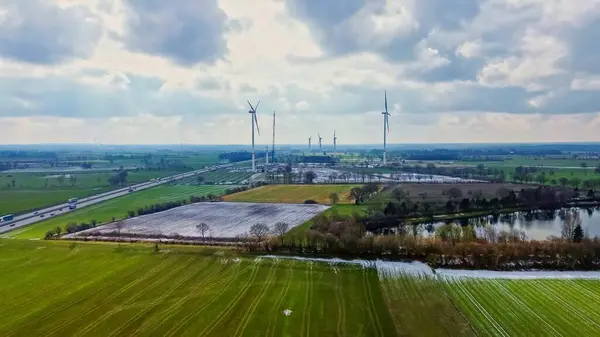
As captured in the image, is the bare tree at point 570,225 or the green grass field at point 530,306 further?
the bare tree at point 570,225

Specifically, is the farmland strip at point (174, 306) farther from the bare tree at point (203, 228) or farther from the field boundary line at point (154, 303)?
the bare tree at point (203, 228)

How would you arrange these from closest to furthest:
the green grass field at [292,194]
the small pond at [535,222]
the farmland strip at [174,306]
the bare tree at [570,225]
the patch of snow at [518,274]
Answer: the farmland strip at [174,306], the patch of snow at [518,274], the bare tree at [570,225], the small pond at [535,222], the green grass field at [292,194]

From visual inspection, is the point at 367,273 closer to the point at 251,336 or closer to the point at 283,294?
the point at 283,294

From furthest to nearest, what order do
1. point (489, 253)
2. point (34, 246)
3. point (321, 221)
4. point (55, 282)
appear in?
point (321, 221) → point (34, 246) → point (489, 253) → point (55, 282)

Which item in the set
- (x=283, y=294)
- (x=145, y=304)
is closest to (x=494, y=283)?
(x=283, y=294)

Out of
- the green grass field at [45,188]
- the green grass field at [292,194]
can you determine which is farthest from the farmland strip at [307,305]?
the green grass field at [45,188]

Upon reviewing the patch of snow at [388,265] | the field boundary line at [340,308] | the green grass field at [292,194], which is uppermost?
the green grass field at [292,194]

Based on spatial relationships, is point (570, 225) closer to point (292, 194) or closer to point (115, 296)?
point (292, 194)

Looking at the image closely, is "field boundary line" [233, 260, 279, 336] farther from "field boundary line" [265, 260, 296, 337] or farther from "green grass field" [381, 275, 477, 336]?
"green grass field" [381, 275, 477, 336]
